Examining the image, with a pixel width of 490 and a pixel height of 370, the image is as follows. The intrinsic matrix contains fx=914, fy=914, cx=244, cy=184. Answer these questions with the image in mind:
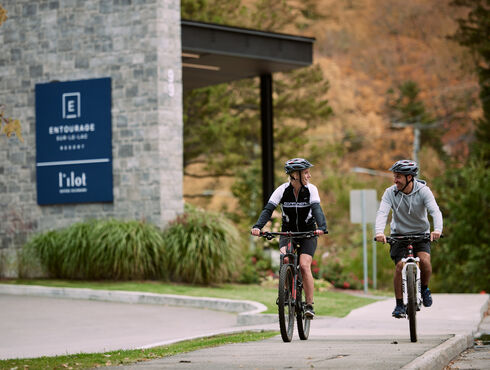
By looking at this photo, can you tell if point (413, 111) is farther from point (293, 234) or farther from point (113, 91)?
point (293, 234)

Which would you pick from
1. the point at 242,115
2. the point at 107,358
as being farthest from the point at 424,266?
the point at 242,115

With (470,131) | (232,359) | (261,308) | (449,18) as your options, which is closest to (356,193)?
(261,308)

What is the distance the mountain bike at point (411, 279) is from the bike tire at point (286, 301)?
1090 millimetres

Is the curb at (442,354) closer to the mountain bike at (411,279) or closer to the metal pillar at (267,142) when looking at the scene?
the mountain bike at (411,279)

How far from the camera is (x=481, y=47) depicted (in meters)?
45.5

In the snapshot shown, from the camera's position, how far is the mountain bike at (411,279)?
897cm

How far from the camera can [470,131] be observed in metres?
58.2

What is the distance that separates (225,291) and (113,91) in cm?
A: 529

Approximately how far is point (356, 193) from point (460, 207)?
9660 millimetres

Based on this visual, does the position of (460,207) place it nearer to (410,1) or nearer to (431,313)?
(431,313)

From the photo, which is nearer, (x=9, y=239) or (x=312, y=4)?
(x=9, y=239)

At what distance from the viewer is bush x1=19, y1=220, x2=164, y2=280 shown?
17.5 metres

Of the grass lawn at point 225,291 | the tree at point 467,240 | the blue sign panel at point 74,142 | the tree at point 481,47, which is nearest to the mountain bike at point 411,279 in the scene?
the grass lawn at point 225,291

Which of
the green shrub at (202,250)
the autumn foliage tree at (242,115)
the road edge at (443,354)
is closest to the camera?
the road edge at (443,354)
